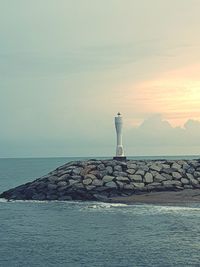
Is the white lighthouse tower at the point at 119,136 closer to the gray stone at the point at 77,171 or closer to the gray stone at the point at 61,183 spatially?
the gray stone at the point at 77,171

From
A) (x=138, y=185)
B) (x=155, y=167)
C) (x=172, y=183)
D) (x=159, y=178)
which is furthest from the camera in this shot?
(x=155, y=167)

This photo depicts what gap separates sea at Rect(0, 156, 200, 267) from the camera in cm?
1858

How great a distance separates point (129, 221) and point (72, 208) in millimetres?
6006

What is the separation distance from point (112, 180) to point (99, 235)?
12058 millimetres

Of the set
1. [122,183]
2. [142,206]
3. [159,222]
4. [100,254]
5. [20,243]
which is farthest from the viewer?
[122,183]

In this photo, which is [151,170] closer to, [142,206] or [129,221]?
[142,206]

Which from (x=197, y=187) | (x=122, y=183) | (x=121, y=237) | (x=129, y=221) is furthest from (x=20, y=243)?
(x=197, y=187)

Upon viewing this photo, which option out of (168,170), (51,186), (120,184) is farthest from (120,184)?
(51,186)

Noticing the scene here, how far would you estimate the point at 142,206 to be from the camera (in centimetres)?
3141

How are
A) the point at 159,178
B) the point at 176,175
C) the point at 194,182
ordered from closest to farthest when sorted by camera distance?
the point at 159,178 < the point at 194,182 < the point at 176,175

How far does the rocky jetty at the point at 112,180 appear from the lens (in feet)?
113

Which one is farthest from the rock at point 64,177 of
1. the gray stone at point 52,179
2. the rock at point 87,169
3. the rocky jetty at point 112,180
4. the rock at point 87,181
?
the rock at point 87,181

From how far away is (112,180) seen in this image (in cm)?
3503

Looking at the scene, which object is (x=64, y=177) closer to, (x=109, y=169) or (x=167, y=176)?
(x=109, y=169)
